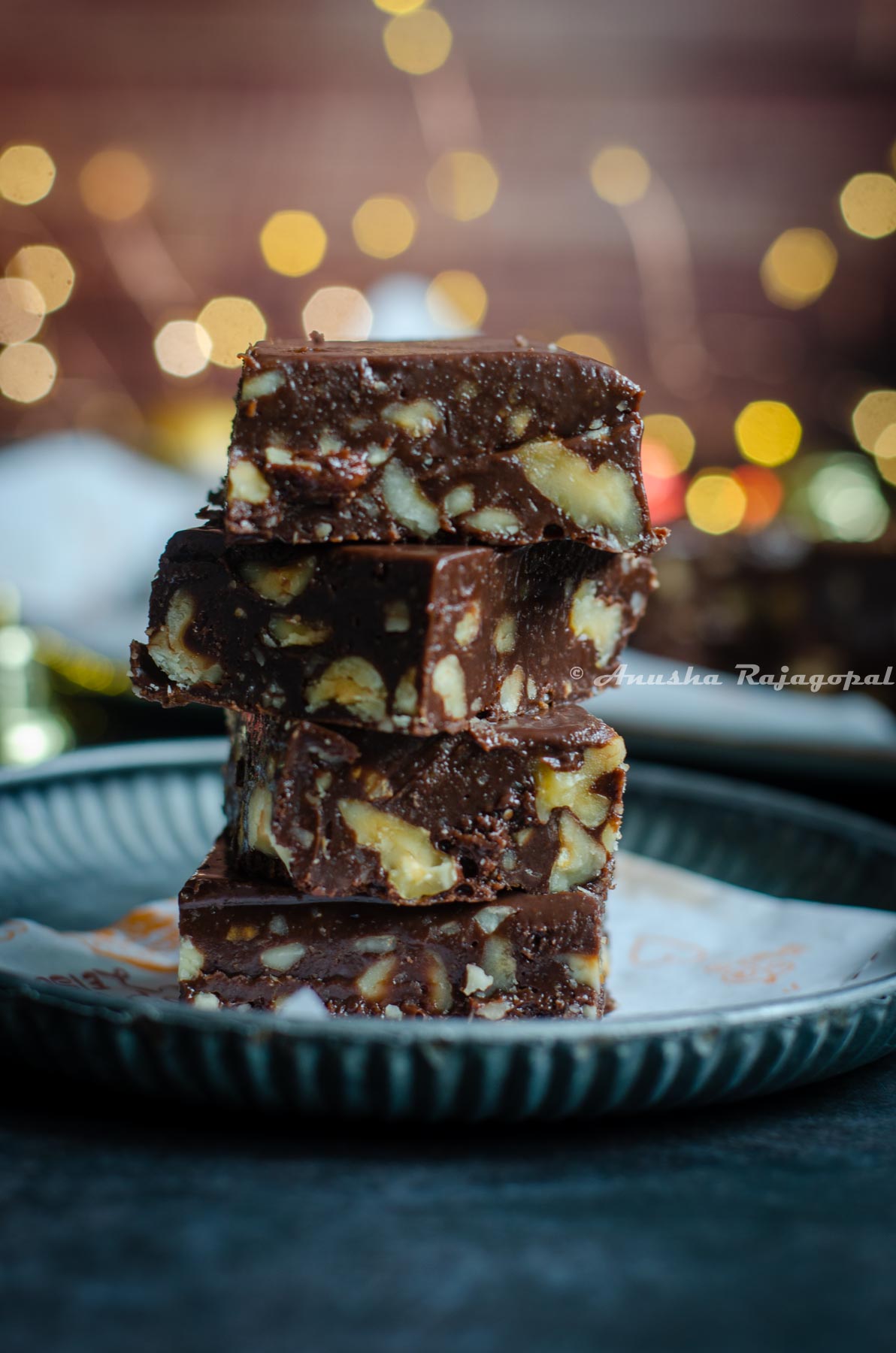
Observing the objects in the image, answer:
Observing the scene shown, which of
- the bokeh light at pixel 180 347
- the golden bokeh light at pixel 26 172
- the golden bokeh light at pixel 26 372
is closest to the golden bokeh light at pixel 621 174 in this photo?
the bokeh light at pixel 180 347

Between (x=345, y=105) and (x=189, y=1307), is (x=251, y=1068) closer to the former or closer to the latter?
(x=189, y=1307)

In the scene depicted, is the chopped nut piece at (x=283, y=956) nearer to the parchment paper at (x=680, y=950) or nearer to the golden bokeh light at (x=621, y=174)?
the parchment paper at (x=680, y=950)

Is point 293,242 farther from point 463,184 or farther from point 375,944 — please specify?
point 375,944

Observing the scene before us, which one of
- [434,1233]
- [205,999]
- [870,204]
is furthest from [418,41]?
[434,1233]

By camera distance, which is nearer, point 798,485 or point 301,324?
point 798,485

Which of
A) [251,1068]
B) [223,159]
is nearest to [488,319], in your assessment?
[223,159]

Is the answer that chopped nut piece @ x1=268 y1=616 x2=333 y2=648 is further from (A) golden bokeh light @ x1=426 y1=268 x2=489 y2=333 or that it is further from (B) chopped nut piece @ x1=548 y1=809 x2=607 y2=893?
(A) golden bokeh light @ x1=426 y1=268 x2=489 y2=333

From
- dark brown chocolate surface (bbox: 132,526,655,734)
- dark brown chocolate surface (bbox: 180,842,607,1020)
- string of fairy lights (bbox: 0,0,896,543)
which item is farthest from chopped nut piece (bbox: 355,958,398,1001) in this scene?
string of fairy lights (bbox: 0,0,896,543)

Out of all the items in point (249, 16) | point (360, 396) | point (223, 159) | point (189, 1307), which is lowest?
point (189, 1307)
